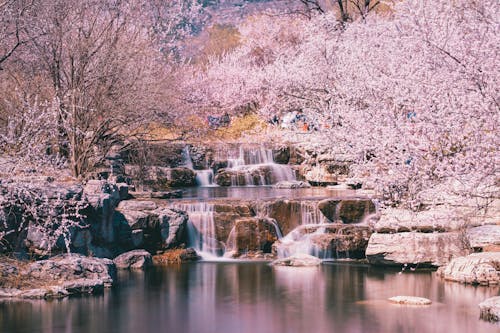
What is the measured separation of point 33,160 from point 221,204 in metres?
8.71

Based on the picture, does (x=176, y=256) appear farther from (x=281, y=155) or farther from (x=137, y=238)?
(x=281, y=155)

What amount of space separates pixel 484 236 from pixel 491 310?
537 cm

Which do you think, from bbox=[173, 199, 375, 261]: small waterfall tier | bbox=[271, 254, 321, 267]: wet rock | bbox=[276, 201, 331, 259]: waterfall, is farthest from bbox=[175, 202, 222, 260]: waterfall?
bbox=[271, 254, 321, 267]: wet rock

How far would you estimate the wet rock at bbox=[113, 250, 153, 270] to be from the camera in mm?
22297

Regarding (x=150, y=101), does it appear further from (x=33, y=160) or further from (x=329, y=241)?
(x=33, y=160)

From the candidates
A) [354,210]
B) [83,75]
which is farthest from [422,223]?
[83,75]

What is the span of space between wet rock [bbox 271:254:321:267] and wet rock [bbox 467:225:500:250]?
436 cm

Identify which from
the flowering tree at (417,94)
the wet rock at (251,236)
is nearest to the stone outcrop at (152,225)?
the wet rock at (251,236)

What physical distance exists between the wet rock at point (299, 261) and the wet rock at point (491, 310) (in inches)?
280

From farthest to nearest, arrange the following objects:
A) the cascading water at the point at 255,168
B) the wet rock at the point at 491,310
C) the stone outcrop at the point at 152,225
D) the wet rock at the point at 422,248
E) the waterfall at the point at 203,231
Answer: the cascading water at the point at 255,168
the waterfall at the point at 203,231
the stone outcrop at the point at 152,225
the wet rock at the point at 422,248
the wet rock at the point at 491,310

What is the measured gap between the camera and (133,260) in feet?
73.8

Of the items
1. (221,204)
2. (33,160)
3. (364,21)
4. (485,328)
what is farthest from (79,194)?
(364,21)

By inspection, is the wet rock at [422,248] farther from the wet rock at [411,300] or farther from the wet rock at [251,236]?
the wet rock at [411,300]

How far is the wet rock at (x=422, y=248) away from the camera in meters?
21.5
